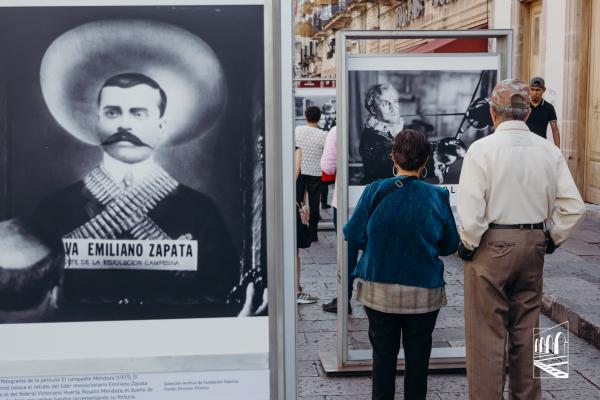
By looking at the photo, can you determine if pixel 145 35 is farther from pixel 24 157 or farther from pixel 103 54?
pixel 24 157

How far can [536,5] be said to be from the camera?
54.2 ft

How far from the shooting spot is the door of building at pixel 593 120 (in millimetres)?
13609

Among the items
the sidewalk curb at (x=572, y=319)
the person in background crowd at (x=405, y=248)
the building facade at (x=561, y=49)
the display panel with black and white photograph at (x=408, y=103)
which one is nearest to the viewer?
the person in background crowd at (x=405, y=248)

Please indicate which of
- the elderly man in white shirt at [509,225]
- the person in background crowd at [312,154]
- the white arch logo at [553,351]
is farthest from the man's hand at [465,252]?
the person in background crowd at [312,154]

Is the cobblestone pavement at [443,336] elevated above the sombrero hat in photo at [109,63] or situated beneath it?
situated beneath

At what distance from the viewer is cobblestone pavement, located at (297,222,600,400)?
561 centimetres

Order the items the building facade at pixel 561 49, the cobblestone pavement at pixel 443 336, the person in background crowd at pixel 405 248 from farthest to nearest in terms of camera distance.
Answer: the building facade at pixel 561 49
the cobblestone pavement at pixel 443 336
the person in background crowd at pixel 405 248

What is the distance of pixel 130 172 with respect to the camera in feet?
7.92

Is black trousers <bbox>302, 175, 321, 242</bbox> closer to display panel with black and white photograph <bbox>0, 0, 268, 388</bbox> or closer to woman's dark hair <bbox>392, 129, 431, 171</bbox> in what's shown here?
woman's dark hair <bbox>392, 129, 431, 171</bbox>

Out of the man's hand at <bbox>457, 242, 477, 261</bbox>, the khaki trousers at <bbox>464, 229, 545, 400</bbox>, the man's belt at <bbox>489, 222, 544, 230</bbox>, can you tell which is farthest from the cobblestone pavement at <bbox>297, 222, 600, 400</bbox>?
the man's belt at <bbox>489, 222, 544, 230</bbox>

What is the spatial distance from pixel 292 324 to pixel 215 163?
47 cm

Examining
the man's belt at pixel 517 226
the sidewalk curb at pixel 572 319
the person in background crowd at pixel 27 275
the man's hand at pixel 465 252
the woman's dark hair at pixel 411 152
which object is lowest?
the sidewalk curb at pixel 572 319

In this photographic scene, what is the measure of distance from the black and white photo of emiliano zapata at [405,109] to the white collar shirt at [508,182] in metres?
1.38

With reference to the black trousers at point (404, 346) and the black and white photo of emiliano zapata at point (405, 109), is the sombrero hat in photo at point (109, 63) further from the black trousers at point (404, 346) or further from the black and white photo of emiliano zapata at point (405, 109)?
the black and white photo of emiliano zapata at point (405, 109)
